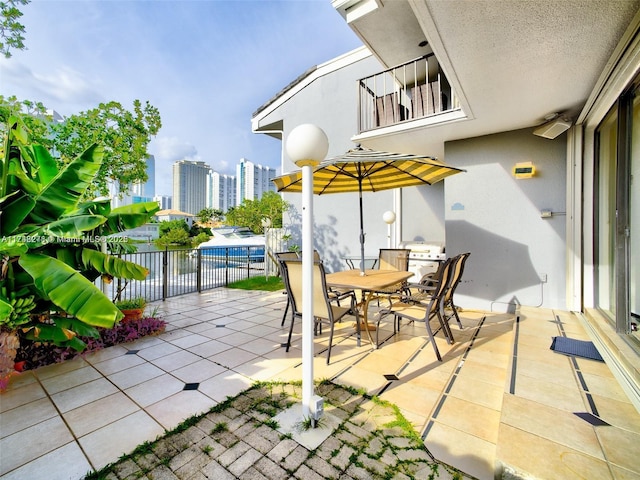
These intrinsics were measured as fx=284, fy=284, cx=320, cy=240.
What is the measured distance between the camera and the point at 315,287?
3.32 meters

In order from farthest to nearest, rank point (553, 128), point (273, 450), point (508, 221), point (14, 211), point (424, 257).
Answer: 1. point (424, 257)
2. point (508, 221)
3. point (553, 128)
4. point (14, 211)
5. point (273, 450)

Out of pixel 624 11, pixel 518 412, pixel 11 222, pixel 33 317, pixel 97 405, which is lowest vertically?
pixel 97 405

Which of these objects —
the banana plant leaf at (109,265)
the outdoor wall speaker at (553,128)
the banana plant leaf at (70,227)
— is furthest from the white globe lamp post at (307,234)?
the outdoor wall speaker at (553,128)

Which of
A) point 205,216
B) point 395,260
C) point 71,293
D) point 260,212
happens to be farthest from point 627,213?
point 205,216

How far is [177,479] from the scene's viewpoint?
1.74 meters

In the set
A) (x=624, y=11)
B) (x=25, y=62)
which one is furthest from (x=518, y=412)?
(x=25, y=62)

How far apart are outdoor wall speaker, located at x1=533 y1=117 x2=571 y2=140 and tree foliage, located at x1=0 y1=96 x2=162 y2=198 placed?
22.1 feet

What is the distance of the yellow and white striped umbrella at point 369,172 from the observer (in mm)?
3890

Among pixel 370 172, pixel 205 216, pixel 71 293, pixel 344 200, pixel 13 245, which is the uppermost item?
pixel 205 216

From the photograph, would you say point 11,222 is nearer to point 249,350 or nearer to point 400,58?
point 249,350

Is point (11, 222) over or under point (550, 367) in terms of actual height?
over

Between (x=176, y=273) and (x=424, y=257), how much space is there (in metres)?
6.56

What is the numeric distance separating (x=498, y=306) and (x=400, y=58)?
527 cm

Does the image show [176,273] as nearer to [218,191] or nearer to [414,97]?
[414,97]
